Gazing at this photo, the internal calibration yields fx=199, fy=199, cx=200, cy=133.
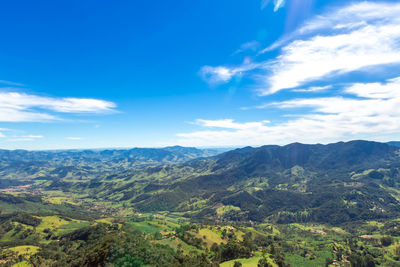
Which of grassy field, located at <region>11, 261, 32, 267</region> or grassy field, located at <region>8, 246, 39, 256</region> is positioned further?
grassy field, located at <region>8, 246, 39, 256</region>

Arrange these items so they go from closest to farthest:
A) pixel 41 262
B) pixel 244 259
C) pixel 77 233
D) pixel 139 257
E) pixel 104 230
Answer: pixel 139 257 → pixel 244 259 → pixel 41 262 → pixel 104 230 → pixel 77 233

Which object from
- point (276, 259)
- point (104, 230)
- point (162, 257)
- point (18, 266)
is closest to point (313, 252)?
point (276, 259)

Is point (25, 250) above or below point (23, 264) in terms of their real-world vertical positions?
below

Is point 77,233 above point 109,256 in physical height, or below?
below

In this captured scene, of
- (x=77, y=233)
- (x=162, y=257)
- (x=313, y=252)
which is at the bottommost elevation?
(x=313, y=252)

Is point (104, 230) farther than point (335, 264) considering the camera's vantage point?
Yes

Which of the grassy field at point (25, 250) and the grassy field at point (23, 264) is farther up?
the grassy field at point (23, 264)

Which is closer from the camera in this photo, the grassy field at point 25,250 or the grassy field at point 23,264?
the grassy field at point 23,264

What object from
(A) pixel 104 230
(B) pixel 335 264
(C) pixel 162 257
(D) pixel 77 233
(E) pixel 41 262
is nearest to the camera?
(C) pixel 162 257

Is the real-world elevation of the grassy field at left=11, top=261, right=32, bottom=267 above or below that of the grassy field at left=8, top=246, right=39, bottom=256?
above

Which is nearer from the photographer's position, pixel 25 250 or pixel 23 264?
pixel 23 264

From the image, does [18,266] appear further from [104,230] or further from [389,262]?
[389,262]
